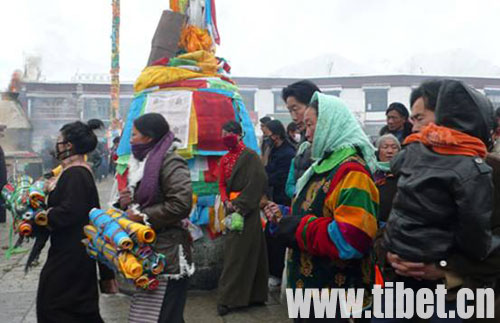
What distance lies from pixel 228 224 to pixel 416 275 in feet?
8.65

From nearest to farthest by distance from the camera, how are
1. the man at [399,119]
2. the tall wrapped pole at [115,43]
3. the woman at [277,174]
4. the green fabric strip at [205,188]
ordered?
the man at [399,119], the green fabric strip at [205,188], the woman at [277,174], the tall wrapped pole at [115,43]

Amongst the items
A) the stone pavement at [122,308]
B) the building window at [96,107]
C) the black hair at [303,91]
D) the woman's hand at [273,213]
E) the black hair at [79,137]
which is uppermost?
the building window at [96,107]

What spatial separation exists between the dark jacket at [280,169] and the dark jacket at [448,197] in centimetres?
362

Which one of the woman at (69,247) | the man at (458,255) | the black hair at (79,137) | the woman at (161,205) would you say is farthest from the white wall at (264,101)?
the man at (458,255)

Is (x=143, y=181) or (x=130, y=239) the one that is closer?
(x=130, y=239)

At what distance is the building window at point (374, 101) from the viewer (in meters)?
29.6

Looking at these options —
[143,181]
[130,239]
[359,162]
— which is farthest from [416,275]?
[143,181]

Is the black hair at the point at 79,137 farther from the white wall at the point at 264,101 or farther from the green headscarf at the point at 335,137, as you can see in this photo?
the white wall at the point at 264,101

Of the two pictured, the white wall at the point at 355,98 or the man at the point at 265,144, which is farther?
the white wall at the point at 355,98

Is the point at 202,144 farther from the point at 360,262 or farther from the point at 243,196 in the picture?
the point at 360,262

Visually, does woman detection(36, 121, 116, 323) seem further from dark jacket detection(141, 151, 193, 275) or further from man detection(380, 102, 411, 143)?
man detection(380, 102, 411, 143)

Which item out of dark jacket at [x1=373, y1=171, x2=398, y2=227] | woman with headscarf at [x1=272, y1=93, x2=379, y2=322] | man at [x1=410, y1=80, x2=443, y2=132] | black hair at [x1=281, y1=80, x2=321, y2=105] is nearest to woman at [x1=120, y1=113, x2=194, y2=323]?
woman with headscarf at [x1=272, y1=93, x2=379, y2=322]

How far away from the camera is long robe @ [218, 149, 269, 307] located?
14.5 ft

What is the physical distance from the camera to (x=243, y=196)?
4375mm
